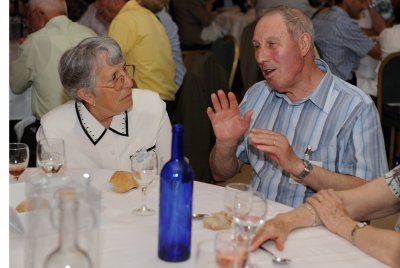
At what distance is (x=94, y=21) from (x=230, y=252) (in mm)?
5788

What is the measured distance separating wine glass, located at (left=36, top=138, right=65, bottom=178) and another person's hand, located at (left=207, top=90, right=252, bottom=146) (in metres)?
0.60

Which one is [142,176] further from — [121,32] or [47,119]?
[121,32]

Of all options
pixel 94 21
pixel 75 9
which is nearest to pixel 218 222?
pixel 94 21

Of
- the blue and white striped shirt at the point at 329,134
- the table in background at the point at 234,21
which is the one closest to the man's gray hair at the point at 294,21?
the blue and white striped shirt at the point at 329,134

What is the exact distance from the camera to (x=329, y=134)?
8.56 feet

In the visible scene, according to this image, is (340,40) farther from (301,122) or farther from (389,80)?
(301,122)

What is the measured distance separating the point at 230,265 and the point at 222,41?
160 inches

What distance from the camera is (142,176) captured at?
2082 mm

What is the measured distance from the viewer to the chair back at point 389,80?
5012 mm

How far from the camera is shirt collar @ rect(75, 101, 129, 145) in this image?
2.74m

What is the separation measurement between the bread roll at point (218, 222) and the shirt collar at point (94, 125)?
0.94 m
